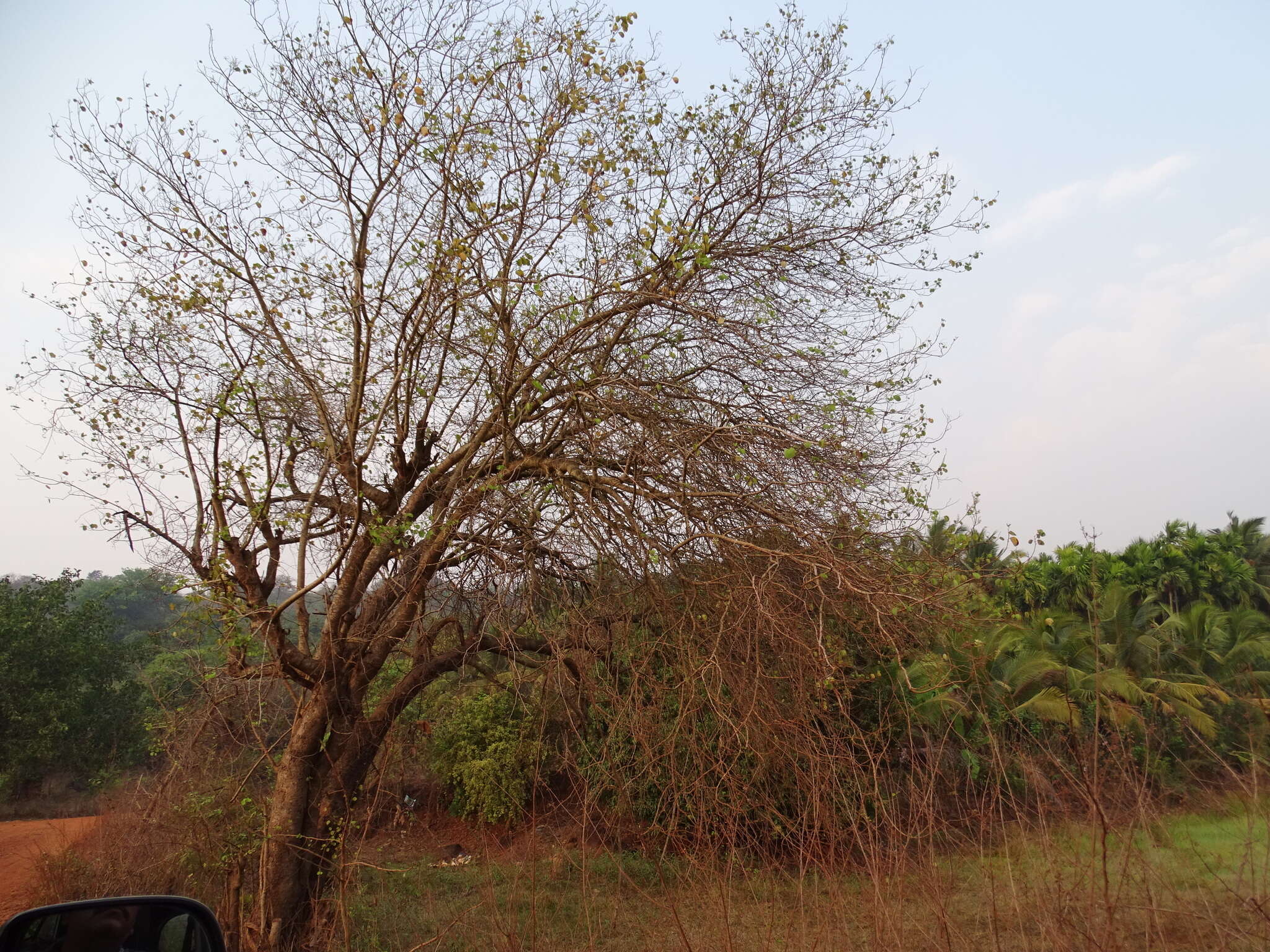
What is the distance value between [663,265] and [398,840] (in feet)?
36.2

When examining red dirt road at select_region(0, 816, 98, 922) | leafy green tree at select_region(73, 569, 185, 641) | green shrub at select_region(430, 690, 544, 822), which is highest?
leafy green tree at select_region(73, 569, 185, 641)

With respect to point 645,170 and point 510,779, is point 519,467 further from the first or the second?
point 510,779

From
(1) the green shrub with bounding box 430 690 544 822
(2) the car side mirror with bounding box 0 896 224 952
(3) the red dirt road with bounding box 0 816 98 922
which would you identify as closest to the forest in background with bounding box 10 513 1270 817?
(1) the green shrub with bounding box 430 690 544 822

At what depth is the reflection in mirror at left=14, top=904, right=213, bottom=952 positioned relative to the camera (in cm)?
245

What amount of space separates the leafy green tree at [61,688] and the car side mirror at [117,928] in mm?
17548

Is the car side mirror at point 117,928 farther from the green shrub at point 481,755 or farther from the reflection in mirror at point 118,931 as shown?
the green shrub at point 481,755

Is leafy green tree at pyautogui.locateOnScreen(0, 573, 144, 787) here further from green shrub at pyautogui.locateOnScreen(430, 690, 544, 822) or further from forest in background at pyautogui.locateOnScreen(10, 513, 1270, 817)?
green shrub at pyautogui.locateOnScreen(430, 690, 544, 822)

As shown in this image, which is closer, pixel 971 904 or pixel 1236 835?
pixel 1236 835

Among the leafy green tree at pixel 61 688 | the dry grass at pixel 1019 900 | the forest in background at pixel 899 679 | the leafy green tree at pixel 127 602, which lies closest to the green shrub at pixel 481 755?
the forest in background at pixel 899 679

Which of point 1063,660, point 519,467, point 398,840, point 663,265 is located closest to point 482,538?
point 519,467

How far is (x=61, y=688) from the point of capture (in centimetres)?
1795

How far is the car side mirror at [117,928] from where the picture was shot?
8.02ft

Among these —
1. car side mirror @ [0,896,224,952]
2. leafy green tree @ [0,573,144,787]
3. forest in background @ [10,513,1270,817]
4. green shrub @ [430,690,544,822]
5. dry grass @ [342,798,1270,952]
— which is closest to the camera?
car side mirror @ [0,896,224,952]

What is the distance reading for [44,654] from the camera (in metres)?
17.8
